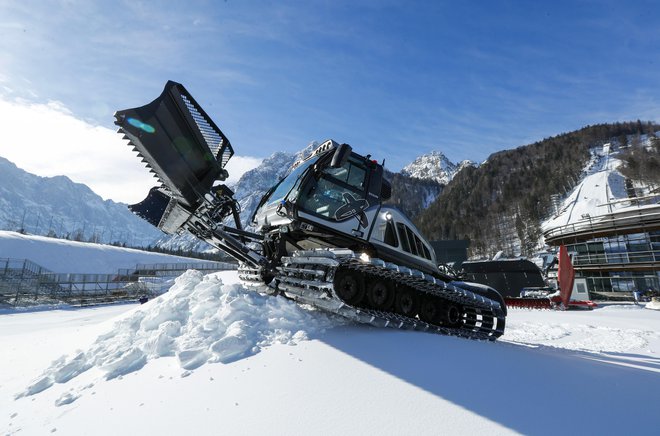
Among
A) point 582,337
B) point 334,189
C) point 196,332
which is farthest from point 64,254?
point 582,337

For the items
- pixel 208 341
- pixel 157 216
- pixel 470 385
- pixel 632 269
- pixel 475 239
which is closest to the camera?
pixel 470 385

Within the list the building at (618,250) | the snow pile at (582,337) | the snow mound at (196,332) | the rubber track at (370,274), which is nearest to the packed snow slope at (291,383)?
the snow mound at (196,332)

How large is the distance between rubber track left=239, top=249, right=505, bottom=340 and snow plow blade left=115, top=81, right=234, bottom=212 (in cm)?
203

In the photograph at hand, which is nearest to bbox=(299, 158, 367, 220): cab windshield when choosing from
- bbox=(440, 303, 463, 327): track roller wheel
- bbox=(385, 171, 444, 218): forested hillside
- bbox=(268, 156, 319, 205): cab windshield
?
bbox=(268, 156, 319, 205): cab windshield

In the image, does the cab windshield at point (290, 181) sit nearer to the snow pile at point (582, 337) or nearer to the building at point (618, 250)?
the snow pile at point (582, 337)

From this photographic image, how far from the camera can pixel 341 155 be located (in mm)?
5543

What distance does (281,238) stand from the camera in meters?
6.67

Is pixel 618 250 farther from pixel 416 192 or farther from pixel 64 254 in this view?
pixel 416 192

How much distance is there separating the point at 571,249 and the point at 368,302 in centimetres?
3613

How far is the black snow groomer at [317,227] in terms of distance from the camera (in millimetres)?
5074

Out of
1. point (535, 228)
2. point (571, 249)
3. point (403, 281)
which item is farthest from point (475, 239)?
point (403, 281)

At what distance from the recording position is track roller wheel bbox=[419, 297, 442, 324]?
22.9 feet

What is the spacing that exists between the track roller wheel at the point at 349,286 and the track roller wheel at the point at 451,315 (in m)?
2.67

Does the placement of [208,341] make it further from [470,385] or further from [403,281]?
[403,281]
